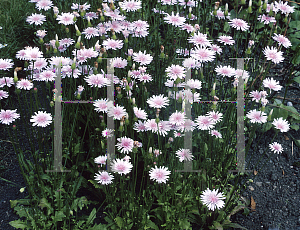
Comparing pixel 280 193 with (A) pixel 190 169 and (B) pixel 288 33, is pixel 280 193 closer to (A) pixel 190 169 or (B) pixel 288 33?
(A) pixel 190 169

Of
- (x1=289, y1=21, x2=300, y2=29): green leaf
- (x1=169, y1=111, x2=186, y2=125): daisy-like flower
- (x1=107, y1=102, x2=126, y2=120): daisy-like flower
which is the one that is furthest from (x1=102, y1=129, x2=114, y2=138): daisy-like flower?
(x1=289, y1=21, x2=300, y2=29): green leaf

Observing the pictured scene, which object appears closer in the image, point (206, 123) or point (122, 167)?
point (122, 167)

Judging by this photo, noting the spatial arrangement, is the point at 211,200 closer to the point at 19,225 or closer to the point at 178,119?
the point at 178,119

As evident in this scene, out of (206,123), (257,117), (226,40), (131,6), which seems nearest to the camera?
(206,123)

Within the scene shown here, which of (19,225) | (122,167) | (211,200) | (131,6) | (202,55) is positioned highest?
(131,6)

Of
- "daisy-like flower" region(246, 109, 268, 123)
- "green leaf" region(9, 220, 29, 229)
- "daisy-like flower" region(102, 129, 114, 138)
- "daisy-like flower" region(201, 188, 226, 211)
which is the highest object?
"daisy-like flower" region(246, 109, 268, 123)

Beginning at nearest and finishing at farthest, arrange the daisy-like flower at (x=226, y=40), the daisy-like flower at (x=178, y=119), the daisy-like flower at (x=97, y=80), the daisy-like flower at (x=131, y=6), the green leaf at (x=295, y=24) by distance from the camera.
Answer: the daisy-like flower at (x=178, y=119) < the daisy-like flower at (x=97, y=80) < the daisy-like flower at (x=226, y=40) < the daisy-like flower at (x=131, y=6) < the green leaf at (x=295, y=24)

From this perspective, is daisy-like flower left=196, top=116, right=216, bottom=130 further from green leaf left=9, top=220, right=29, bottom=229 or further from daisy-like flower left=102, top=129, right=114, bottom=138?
green leaf left=9, top=220, right=29, bottom=229

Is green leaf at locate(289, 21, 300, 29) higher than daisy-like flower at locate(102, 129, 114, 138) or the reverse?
higher

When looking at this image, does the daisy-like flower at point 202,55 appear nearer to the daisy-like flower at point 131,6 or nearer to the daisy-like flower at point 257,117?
the daisy-like flower at point 257,117

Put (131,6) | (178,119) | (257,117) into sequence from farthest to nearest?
(131,6), (257,117), (178,119)

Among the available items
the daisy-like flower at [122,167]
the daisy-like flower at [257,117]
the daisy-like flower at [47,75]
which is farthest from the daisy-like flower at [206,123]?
the daisy-like flower at [47,75]

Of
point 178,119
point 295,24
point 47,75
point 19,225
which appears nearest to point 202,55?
point 178,119

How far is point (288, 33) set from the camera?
12.7 ft
